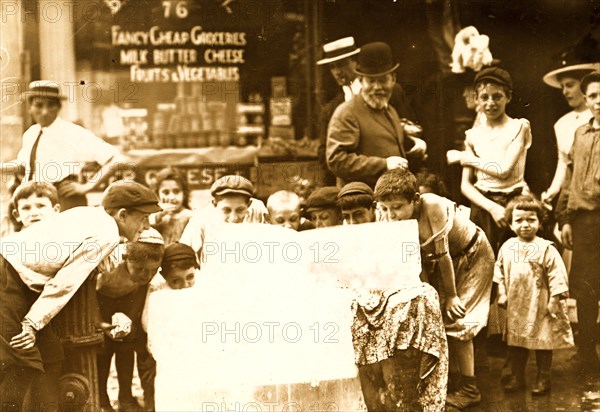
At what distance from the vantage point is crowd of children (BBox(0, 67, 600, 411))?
190 inches

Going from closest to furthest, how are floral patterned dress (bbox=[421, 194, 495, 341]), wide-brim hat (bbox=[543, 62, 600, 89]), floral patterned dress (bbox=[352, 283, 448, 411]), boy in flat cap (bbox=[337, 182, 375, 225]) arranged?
1. floral patterned dress (bbox=[352, 283, 448, 411])
2. boy in flat cap (bbox=[337, 182, 375, 225])
3. floral patterned dress (bbox=[421, 194, 495, 341])
4. wide-brim hat (bbox=[543, 62, 600, 89])

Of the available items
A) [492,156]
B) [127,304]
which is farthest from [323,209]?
[127,304]

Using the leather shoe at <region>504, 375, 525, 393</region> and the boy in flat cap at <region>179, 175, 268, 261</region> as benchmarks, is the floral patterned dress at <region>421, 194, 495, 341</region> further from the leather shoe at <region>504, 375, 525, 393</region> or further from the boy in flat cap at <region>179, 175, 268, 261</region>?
the boy in flat cap at <region>179, 175, 268, 261</region>

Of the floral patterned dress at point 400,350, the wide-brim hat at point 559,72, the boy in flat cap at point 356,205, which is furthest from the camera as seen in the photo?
the wide-brim hat at point 559,72

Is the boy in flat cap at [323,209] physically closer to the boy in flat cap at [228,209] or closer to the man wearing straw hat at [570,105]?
the boy in flat cap at [228,209]

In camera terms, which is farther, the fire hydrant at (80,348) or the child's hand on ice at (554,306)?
the child's hand on ice at (554,306)

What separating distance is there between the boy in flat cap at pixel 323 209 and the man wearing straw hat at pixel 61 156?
1.13 metres

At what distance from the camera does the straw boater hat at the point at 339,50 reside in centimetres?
497

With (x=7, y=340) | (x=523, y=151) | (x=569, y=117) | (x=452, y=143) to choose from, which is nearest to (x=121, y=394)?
(x=7, y=340)

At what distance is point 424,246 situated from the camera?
4.89 metres

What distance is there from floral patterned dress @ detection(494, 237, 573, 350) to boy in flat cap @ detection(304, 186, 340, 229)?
1008mm

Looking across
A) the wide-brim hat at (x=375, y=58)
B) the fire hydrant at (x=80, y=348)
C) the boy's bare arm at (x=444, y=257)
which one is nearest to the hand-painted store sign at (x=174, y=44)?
the wide-brim hat at (x=375, y=58)

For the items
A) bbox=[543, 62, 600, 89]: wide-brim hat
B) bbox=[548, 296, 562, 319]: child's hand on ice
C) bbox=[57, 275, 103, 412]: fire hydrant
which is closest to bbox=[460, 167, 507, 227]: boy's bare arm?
bbox=[548, 296, 562, 319]: child's hand on ice

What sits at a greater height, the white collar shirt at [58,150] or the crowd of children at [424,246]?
the white collar shirt at [58,150]
